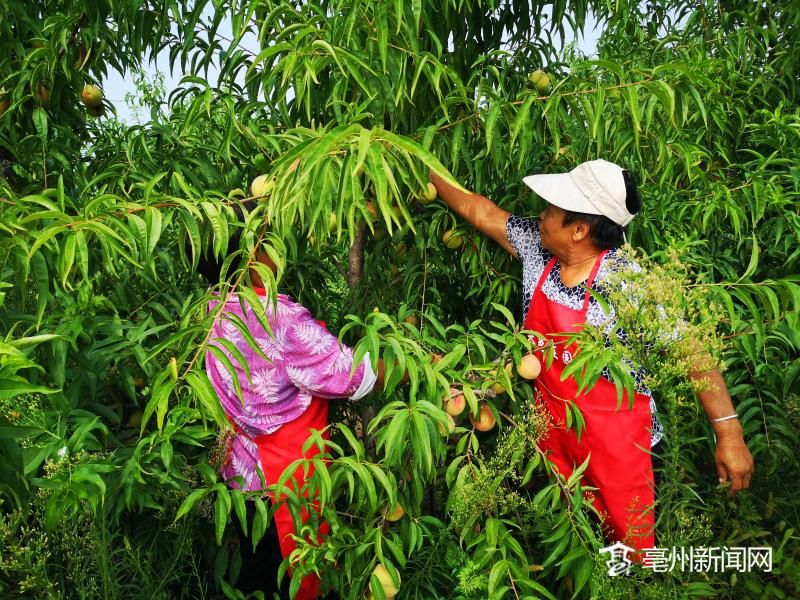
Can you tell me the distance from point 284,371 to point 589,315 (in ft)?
2.55

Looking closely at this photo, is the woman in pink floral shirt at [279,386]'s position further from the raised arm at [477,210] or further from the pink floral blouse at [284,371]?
the raised arm at [477,210]

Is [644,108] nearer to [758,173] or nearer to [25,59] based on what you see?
[758,173]

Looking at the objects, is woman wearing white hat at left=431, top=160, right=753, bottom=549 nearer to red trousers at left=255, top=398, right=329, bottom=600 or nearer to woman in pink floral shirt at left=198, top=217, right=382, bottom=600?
woman in pink floral shirt at left=198, top=217, right=382, bottom=600

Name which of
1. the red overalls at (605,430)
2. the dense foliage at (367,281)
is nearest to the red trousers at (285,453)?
the dense foliage at (367,281)

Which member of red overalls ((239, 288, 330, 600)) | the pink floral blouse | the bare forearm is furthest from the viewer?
the bare forearm

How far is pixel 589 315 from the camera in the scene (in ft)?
6.45

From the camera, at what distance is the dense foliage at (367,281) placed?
55.7 inches

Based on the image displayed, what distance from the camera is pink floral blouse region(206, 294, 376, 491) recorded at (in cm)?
175

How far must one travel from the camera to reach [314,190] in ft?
4.36

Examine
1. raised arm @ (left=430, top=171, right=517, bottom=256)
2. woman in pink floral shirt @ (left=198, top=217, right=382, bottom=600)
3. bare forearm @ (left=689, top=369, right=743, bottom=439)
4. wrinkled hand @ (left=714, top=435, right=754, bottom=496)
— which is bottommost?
wrinkled hand @ (left=714, top=435, right=754, bottom=496)

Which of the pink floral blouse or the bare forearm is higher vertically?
the pink floral blouse

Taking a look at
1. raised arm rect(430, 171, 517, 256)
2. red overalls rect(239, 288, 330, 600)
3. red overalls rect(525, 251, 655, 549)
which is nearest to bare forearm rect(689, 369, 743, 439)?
red overalls rect(525, 251, 655, 549)

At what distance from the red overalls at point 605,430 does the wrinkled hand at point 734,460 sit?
21 centimetres

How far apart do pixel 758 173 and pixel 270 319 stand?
153cm
